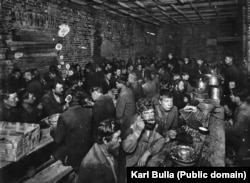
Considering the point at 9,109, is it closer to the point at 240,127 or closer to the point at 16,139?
the point at 16,139

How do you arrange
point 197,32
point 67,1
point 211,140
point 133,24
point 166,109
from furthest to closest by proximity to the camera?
point 197,32
point 133,24
point 67,1
point 166,109
point 211,140

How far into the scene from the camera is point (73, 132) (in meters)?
3.48

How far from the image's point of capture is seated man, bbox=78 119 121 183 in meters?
2.33

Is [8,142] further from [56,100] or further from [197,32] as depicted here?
[197,32]

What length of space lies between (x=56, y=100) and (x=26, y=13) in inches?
107

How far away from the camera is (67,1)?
24.6 ft

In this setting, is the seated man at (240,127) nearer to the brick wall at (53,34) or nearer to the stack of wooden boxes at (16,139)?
the stack of wooden boxes at (16,139)

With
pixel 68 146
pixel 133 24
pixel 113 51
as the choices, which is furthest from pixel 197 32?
pixel 68 146

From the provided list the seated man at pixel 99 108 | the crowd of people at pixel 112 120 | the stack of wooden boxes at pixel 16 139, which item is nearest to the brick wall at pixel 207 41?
the crowd of people at pixel 112 120

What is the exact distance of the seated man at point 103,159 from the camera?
233 centimetres

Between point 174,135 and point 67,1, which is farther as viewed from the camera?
point 67,1

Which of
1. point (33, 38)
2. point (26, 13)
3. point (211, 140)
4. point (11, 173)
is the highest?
point (26, 13)

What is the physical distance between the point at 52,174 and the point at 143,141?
6.48 ft

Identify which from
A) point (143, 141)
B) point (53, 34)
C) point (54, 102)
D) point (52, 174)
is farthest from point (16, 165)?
point (53, 34)
